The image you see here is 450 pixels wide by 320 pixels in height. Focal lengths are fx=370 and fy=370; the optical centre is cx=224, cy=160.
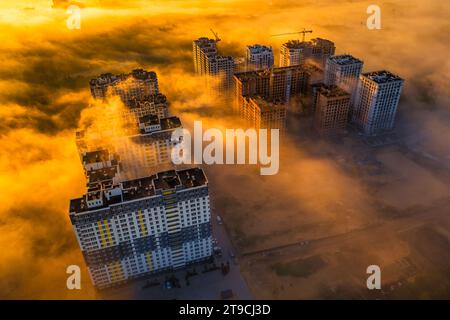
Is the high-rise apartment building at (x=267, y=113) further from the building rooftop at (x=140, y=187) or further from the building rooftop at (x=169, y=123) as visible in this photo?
the building rooftop at (x=140, y=187)

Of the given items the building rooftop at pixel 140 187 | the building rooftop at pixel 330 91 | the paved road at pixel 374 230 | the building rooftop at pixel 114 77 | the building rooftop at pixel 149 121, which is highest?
the building rooftop at pixel 114 77

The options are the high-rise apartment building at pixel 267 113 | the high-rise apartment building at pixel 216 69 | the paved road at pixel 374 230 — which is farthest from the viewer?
the high-rise apartment building at pixel 216 69

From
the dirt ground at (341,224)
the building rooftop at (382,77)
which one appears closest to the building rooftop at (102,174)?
the dirt ground at (341,224)

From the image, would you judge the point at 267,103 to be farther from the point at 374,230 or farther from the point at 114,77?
the point at 114,77

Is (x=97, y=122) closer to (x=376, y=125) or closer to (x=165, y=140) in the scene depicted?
(x=165, y=140)

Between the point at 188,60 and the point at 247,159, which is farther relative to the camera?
the point at 188,60
